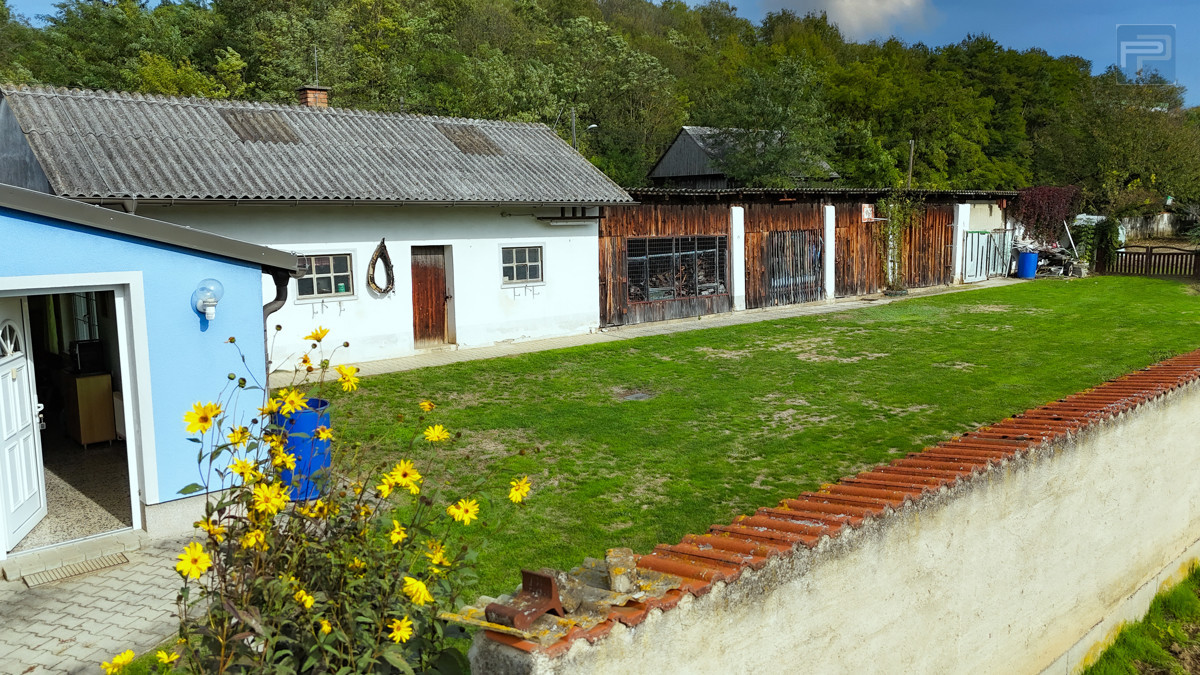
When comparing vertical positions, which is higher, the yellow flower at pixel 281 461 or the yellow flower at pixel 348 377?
the yellow flower at pixel 348 377

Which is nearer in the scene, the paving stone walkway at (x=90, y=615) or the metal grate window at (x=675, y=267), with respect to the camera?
the paving stone walkway at (x=90, y=615)

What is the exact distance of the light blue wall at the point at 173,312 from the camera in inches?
256

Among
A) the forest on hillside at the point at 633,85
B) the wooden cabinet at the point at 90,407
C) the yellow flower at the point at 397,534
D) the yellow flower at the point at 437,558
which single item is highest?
the forest on hillside at the point at 633,85

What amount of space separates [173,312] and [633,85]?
44.1 metres

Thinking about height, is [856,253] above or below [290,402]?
above

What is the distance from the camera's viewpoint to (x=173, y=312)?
23.2 feet

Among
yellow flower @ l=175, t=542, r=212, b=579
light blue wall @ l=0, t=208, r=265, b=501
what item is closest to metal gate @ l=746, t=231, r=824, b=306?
light blue wall @ l=0, t=208, r=265, b=501

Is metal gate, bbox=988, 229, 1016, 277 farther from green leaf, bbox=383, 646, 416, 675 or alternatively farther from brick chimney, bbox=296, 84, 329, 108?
green leaf, bbox=383, 646, 416, 675

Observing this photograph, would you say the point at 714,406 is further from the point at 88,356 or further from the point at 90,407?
the point at 88,356

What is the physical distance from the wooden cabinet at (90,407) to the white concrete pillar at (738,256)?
47.2 feet

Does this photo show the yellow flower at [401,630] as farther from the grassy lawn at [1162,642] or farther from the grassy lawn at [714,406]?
the grassy lawn at [1162,642]

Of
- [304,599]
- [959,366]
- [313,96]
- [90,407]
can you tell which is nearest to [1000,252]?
[959,366]

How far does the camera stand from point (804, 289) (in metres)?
22.9

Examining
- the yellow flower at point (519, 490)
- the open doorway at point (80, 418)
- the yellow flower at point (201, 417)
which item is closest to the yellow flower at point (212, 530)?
the yellow flower at point (201, 417)
